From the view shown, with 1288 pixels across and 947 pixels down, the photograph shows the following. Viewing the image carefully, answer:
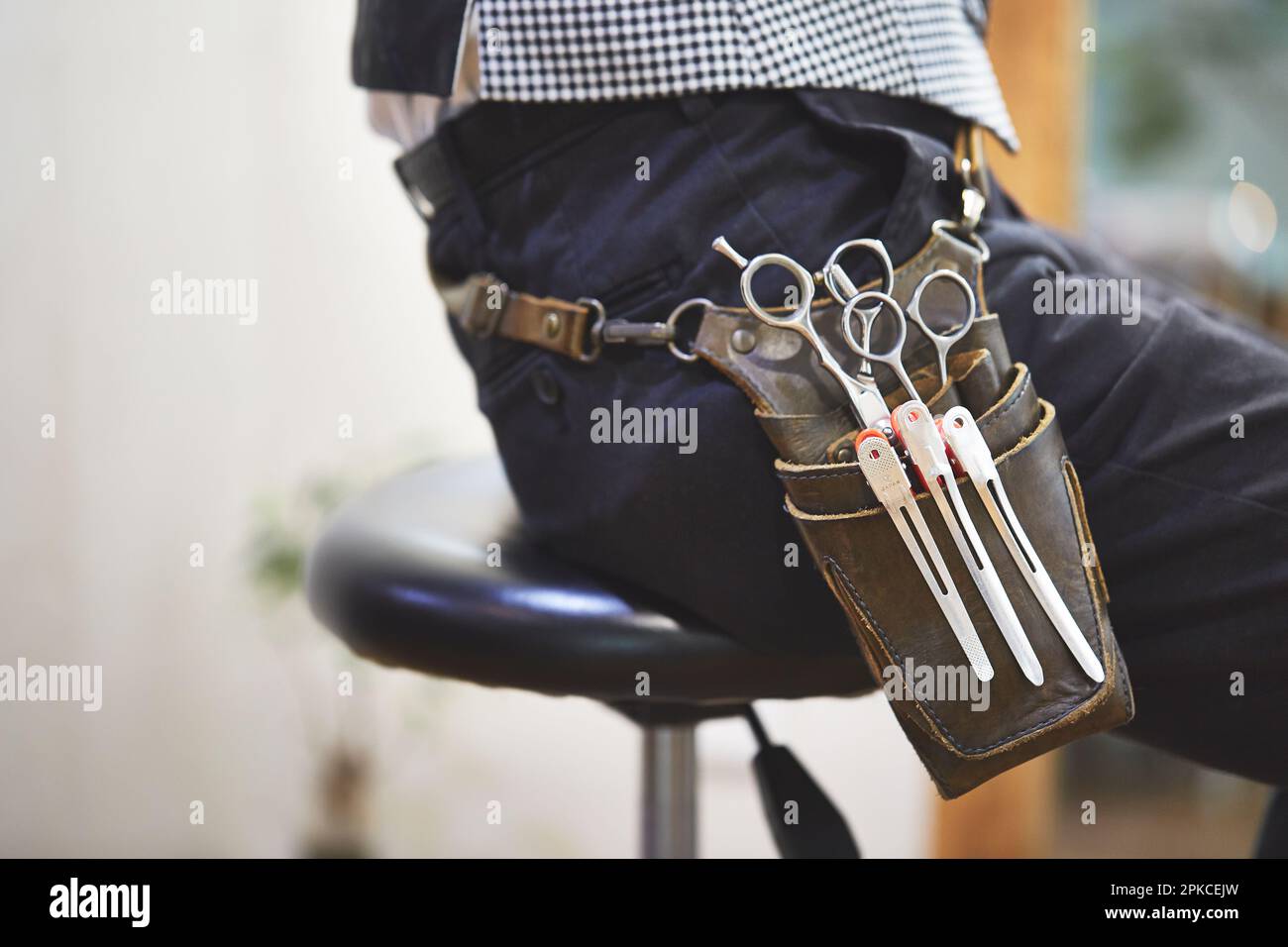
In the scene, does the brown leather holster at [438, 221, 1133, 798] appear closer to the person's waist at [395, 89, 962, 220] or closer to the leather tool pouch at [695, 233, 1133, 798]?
the leather tool pouch at [695, 233, 1133, 798]

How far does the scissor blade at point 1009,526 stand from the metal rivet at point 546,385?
0.58 feet

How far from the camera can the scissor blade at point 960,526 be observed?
0.41 meters

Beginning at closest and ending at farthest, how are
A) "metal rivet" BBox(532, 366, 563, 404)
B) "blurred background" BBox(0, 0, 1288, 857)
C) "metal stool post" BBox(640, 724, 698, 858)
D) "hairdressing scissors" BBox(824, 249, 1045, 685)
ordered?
"hairdressing scissors" BBox(824, 249, 1045, 685) < "metal rivet" BBox(532, 366, 563, 404) < "metal stool post" BBox(640, 724, 698, 858) < "blurred background" BBox(0, 0, 1288, 857)

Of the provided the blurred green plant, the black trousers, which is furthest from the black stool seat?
the blurred green plant

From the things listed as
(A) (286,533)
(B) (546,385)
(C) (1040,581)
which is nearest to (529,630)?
(B) (546,385)

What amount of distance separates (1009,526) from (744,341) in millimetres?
121

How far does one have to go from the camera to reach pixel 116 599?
148 centimetres

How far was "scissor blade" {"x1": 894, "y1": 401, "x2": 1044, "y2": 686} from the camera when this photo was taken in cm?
41

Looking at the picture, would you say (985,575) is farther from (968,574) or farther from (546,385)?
(546,385)

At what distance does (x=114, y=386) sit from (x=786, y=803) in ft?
3.86

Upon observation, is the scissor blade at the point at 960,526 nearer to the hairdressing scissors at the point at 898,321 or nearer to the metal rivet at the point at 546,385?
the hairdressing scissors at the point at 898,321

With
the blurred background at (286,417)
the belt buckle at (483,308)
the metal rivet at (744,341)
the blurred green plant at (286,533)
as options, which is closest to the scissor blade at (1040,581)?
the metal rivet at (744,341)

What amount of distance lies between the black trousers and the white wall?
1.01 meters
